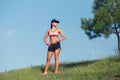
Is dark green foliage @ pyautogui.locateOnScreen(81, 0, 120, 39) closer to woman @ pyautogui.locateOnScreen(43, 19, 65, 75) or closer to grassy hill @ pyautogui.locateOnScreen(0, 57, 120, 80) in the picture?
grassy hill @ pyautogui.locateOnScreen(0, 57, 120, 80)

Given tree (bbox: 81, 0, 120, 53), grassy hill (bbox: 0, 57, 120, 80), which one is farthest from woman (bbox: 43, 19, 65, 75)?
tree (bbox: 81, 0, 120, 53)

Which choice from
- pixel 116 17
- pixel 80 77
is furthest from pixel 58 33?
pixel 116 17

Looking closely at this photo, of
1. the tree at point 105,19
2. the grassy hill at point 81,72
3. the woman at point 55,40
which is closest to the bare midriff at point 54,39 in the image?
the woman at point 55,40

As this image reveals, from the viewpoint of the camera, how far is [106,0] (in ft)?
A: 81.7

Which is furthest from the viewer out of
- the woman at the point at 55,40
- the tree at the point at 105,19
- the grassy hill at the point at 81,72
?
the tree at the point at 105,19

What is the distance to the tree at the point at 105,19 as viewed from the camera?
24.4 metres

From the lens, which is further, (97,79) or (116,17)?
(116,17)

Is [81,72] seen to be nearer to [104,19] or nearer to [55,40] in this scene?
[55,40]

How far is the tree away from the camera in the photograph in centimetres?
2442

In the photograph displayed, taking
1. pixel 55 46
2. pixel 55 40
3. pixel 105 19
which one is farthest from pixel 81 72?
pixel 105 19

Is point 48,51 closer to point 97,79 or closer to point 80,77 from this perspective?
point 80,77

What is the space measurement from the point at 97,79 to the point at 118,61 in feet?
23.2

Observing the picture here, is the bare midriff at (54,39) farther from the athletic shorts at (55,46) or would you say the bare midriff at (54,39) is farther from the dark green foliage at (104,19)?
the dark green foliage at (104,19)

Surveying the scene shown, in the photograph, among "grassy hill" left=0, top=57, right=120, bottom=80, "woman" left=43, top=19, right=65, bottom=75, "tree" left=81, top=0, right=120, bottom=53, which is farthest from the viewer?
"tree" left=81, top=0, right=120, bottom=53
